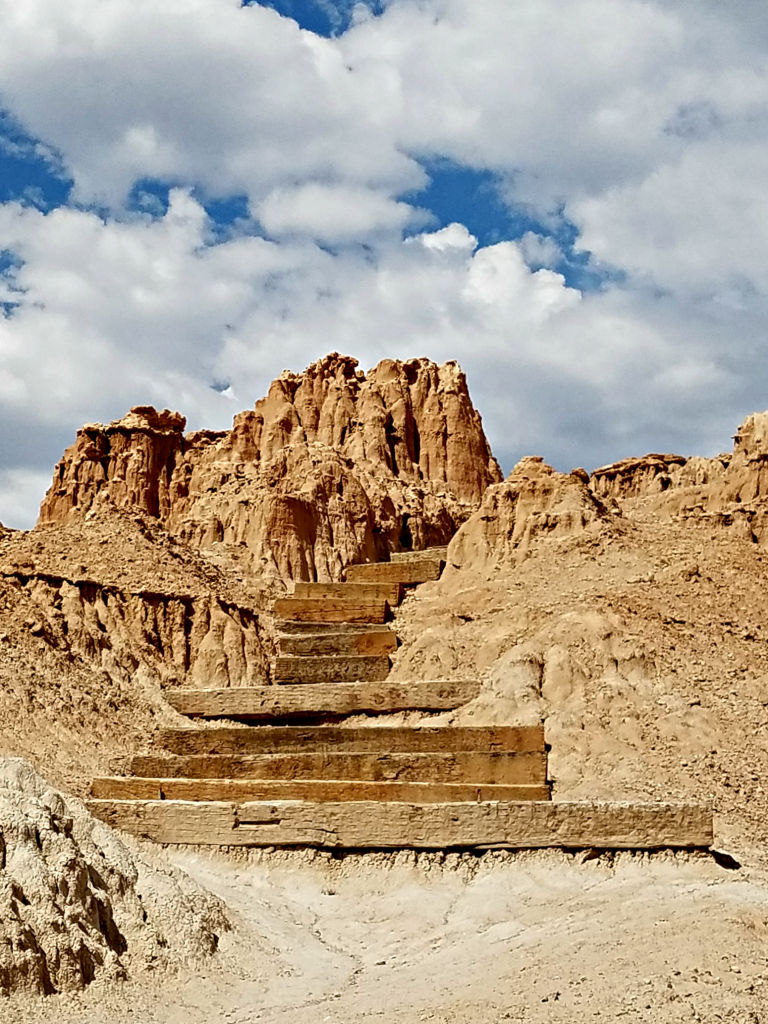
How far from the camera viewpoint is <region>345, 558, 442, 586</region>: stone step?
915 inches

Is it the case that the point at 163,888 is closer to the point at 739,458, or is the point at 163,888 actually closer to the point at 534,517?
the point at 534,517

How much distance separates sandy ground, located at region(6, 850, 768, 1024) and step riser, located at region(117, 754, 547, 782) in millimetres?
1584

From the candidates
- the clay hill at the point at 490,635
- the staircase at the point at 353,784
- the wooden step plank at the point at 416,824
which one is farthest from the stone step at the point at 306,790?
the clay hill at the point at 490,635

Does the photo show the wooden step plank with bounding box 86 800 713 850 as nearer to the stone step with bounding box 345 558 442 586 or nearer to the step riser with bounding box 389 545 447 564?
the stone step with bounding box 345 558 442 586

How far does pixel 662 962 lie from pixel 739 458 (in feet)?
91.1

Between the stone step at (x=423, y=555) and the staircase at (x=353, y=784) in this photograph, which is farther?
the stone step at (x=423, y=555)

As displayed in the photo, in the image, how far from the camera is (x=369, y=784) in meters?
13.1

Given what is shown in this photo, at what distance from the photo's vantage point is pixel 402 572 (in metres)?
23.7

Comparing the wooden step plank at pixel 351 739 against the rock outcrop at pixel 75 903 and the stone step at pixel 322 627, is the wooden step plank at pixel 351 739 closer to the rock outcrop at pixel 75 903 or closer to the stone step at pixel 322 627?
the stone step at pixel 322 627

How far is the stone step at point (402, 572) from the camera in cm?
2325

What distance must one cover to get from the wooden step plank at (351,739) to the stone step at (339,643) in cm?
323

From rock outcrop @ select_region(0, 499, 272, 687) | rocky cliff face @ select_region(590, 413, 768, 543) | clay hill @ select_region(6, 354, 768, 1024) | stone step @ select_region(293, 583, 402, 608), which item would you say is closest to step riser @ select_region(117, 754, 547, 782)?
clay hill @ select_region(6, 354, 768, 1024)

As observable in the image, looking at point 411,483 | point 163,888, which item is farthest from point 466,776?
point 411,483

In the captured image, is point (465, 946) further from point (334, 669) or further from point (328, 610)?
point (328, 610)
